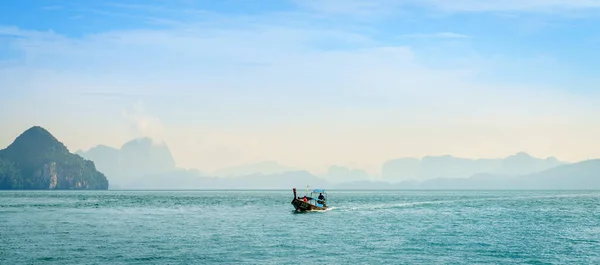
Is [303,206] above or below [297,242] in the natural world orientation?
above

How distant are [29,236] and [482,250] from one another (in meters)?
51.7

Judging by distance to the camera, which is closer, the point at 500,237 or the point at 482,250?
the point at 482,250

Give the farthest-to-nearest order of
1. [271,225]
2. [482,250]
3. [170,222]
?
[170,222] < [271,225] < [482,250]

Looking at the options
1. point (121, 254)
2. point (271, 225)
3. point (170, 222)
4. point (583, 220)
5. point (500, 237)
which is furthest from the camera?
point (583, 220)

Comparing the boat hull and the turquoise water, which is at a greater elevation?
the boat hull

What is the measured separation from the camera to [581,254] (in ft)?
186

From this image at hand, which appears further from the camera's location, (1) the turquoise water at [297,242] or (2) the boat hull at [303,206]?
(2) the boat hull at [303,206]

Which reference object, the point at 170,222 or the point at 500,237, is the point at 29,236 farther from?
the point at 500,237

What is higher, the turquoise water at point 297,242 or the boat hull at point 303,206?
the boat hull at point 303,206

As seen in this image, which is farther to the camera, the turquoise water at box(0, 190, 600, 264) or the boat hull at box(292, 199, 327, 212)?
the boat hull at box(292, 199, 327, 212)

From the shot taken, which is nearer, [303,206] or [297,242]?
[297,242]

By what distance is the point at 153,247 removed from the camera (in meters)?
59.4

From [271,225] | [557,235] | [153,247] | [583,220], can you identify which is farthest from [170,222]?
[583,220]

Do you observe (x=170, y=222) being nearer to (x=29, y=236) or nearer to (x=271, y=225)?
(x=271, y=225)
